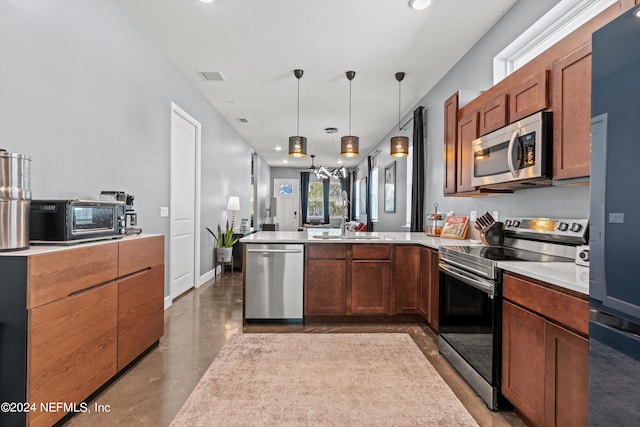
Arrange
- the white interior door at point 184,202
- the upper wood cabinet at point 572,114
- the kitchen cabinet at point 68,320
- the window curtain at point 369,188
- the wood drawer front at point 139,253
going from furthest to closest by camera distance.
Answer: the window curtain at point 369,188 → the white interior door at point 184,202 → the wood drawer front at point 139,253 → the upper wood cabinet at point 572,114 → the kitchen cabinet at point 68,320

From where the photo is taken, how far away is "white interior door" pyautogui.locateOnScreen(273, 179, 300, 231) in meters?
12.3

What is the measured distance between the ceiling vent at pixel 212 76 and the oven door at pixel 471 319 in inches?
137

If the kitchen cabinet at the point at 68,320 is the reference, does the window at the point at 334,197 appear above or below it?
above

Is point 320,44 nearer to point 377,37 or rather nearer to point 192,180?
point 377,37

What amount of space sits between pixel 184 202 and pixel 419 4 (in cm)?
355

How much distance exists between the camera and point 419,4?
2654 millimetres

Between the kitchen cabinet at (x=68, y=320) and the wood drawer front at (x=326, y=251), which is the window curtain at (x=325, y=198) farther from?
the kitchen cabinet at (x=68, y=320)

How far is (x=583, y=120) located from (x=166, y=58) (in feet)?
12.8

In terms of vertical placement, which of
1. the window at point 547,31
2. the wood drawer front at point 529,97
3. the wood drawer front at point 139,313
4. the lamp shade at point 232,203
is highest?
the window at point 547,31

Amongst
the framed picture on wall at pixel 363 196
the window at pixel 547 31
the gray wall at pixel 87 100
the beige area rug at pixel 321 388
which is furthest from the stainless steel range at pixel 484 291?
the framed picture on wall at pixel 363 196

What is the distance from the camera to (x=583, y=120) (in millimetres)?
1656

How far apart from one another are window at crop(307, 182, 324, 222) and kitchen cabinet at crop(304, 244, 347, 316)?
9196mm

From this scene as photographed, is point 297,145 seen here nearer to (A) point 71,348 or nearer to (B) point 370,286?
(B) point 370,286

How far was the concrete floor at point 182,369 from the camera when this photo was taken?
5.89ft
